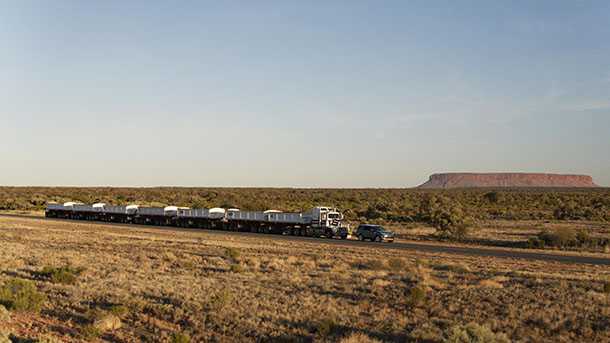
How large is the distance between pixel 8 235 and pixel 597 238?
4383cm

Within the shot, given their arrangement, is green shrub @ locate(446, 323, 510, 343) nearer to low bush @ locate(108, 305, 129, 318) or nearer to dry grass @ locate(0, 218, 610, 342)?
dry grass @ locate(0, 218, 610, 342)

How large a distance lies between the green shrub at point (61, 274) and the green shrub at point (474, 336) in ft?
51.3

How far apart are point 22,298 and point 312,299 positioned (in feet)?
30.2

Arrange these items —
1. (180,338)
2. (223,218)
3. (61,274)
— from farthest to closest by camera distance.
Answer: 1. (223,218)
2. (61,274)
3. (180,338)

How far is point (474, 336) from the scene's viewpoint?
1570 cm

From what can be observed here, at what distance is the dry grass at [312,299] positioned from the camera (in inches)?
688

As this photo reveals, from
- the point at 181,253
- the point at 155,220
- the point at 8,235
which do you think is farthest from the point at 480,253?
the point at 155,220

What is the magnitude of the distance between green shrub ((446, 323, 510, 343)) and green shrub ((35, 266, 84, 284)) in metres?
15.6

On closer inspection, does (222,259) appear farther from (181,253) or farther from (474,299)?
(474,299)

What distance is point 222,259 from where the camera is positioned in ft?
111

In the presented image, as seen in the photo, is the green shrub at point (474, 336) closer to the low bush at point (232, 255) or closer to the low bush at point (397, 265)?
the low bush at point (397, 265)

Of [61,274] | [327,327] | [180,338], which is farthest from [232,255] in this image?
[180,338]

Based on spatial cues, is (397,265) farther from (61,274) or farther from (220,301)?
(61,274)

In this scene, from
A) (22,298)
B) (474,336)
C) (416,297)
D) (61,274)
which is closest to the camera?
(474,336)
